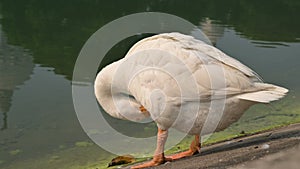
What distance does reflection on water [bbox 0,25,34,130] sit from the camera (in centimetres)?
962

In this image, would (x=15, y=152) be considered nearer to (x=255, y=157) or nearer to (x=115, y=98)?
(x=115, y=98)

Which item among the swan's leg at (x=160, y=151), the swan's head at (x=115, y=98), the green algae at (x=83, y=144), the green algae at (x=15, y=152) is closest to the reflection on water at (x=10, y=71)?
the green algae at (x=15, y=152)

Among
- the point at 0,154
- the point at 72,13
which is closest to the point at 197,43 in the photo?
the point at 0,154

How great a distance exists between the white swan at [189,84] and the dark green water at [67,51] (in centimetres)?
292

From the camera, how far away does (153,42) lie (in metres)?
4.93

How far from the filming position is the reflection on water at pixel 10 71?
31.6ft

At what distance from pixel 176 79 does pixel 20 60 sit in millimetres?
9136

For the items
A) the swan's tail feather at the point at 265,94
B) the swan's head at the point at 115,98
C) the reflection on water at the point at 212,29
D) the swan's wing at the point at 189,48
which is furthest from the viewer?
the reflection on water at the point at 212,29

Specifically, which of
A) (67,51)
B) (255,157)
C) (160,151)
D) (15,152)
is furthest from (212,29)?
(255,157)

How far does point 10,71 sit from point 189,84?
26.9 feet

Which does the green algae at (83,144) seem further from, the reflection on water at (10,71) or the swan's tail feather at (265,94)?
the swan's tail feather at (265,94)

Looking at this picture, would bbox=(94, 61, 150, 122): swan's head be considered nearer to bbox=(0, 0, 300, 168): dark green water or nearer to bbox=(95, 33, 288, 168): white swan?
bbox=(95, 33, 288, 168): white swan

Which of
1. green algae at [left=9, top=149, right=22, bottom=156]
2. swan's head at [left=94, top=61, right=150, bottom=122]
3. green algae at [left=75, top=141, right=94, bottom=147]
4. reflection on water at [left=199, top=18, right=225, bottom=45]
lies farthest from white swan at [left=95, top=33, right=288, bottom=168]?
reflection on water at [left=199, top=18, right=225, bottom=45]

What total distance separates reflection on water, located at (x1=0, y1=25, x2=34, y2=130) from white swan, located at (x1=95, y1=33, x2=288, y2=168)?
4.82 m
